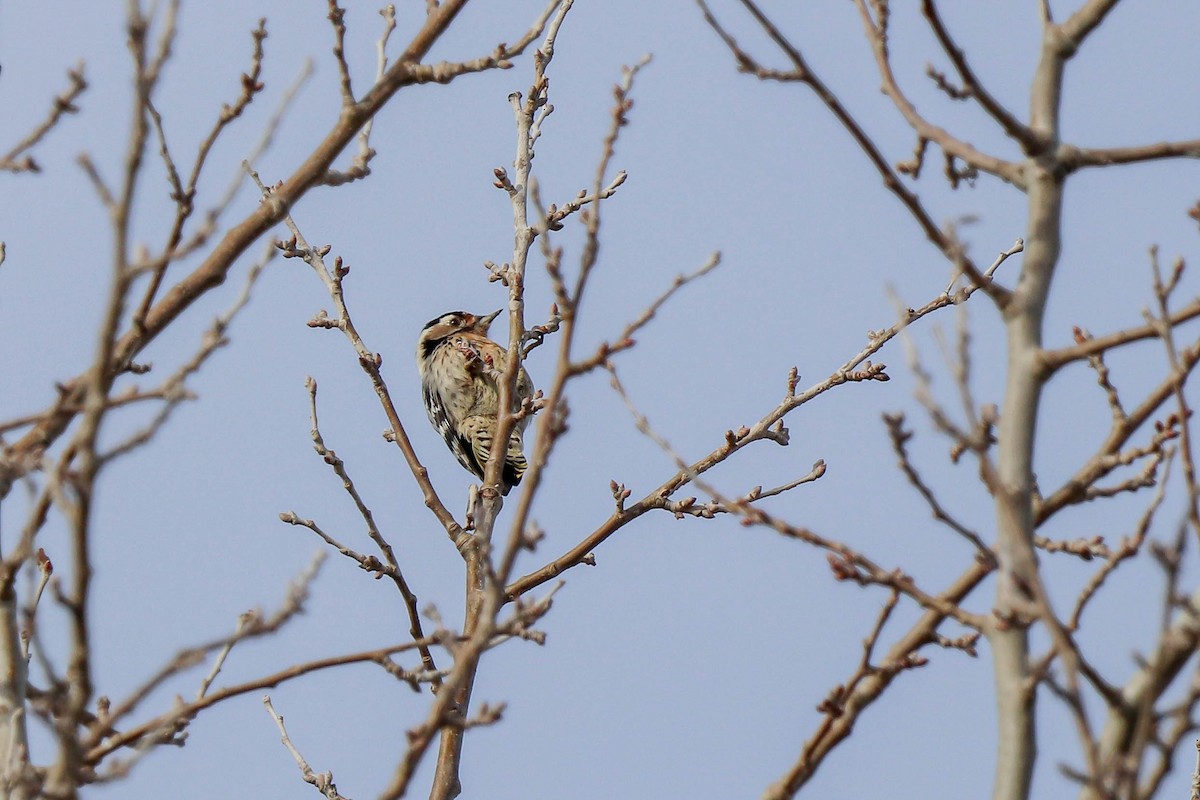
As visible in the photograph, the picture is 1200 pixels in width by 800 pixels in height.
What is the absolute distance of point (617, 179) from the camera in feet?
23.1

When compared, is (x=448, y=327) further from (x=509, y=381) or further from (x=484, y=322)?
(x=509, y=381)

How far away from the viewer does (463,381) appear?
37.4 feet

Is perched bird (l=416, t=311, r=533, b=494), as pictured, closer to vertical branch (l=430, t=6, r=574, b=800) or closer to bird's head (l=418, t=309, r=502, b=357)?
bird's head (l=418, t=309, r=502, b=357)

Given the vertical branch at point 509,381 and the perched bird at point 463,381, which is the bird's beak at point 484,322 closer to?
the perched bird at point 463,381

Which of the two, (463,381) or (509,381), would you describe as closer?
(509,381)

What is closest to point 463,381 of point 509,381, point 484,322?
point 484,322

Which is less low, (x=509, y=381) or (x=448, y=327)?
(x=448, y=327)

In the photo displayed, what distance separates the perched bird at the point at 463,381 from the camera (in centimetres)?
1127

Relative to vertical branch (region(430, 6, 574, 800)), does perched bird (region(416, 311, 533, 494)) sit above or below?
above

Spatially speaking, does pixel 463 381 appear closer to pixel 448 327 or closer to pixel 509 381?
pixel 448 327

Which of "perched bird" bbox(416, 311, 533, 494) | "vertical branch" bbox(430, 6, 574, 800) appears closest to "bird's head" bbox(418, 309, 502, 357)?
"perched bird" bbox(416, 311, 533, 494)

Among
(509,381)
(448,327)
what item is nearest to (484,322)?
(448,327)

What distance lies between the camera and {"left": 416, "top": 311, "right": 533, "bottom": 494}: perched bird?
11.3 m

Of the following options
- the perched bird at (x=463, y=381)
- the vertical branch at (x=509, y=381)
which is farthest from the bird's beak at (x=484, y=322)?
the vertical branch at (x=509, y=381)
